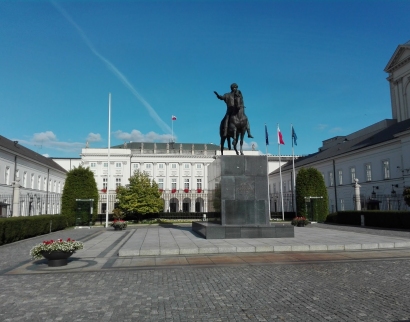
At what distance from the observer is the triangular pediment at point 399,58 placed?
5208cm

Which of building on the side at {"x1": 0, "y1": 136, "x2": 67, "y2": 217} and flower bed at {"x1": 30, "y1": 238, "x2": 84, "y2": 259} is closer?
flower bed at {"x1": 30, "y1": 238, "x2": 84, "y2": 259}

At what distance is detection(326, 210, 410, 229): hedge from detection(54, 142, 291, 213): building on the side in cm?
4944

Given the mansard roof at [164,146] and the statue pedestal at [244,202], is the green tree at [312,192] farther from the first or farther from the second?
the mansard roof at [164,146]

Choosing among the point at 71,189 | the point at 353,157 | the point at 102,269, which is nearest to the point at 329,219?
the point at 353,157

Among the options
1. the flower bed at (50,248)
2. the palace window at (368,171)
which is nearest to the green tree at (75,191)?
the flower bed at (50,248)

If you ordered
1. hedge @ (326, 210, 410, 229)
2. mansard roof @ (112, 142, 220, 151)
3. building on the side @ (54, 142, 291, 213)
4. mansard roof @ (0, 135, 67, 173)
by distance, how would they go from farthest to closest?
1. mansard roof @ (112, 142, 220, 151)
2. building on the side @ (54, 142, 291, 213)
3. mansard roof @ (0, 135, 67, 173)
4. hedge @ (326, 210, 410, 229)

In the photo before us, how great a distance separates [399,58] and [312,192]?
29.8 meters

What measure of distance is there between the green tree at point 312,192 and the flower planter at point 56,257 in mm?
33995

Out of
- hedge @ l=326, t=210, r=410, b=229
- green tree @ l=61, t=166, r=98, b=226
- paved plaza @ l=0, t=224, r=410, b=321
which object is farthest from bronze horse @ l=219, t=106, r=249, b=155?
green tree @ l=61, t=166, r=98, b=226

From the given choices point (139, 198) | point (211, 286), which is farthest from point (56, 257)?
point (139, 198)

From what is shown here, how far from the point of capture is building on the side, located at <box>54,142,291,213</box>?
84.5 m

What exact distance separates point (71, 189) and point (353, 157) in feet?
125

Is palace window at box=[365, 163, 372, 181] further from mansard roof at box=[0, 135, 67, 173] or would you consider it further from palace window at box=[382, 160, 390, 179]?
mansard roof at box=[0, 135, 67, 173]

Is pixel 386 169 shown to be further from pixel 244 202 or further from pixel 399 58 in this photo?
pixel 244 202
